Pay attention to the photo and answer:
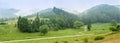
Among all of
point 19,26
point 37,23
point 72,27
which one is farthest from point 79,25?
point 19,26

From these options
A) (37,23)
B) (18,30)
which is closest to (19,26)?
(18,30)

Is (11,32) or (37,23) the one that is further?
(37,23)

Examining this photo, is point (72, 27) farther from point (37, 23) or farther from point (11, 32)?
point (11, 32)

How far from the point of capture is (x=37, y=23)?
138 meters

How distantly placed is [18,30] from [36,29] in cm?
974

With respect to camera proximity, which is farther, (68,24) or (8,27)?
(68,24)

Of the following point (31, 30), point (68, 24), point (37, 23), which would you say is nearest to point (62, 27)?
point (68, 24)

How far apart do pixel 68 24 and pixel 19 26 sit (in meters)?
44.0

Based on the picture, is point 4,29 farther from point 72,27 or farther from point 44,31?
point 72,27

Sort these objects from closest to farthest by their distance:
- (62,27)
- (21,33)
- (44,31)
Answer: (44,31) < (21,33) < (62,27)

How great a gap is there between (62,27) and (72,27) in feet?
30.5

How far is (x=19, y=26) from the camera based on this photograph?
12975 centimetres

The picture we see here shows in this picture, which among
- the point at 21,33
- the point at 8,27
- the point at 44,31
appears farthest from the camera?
the point at 8,27

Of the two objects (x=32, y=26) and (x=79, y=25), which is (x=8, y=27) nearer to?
(x=32, y=26)
